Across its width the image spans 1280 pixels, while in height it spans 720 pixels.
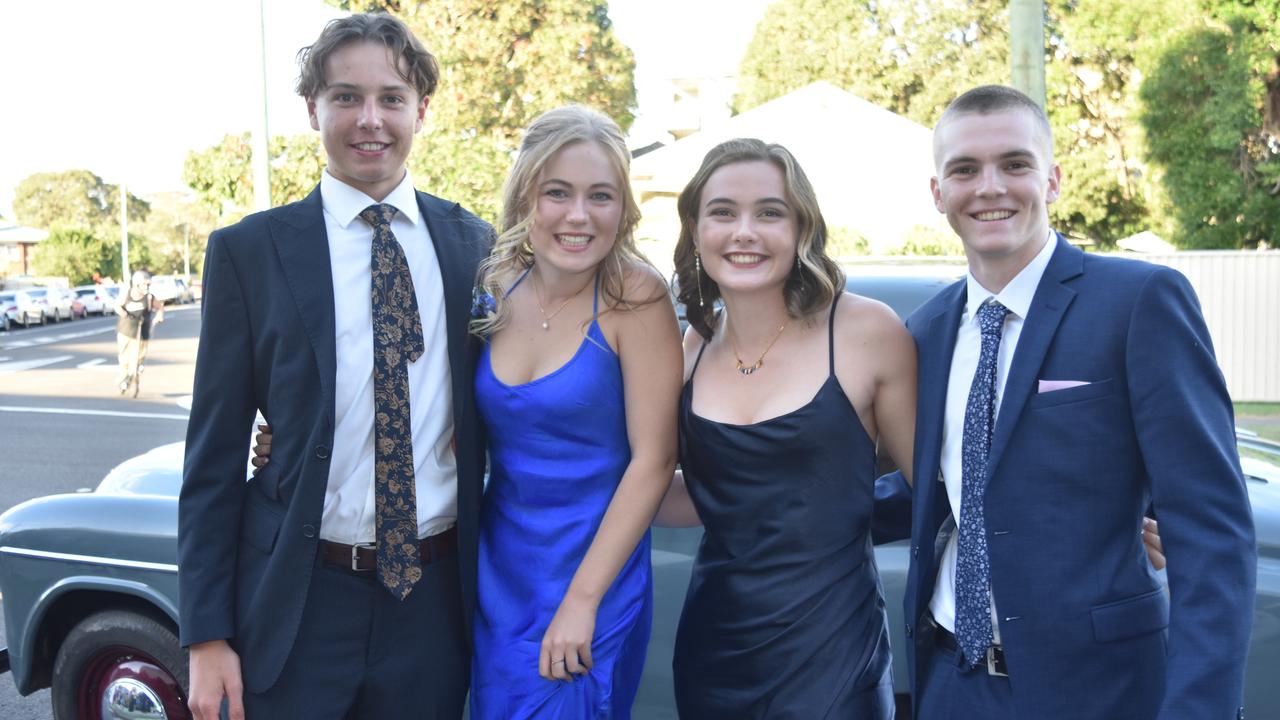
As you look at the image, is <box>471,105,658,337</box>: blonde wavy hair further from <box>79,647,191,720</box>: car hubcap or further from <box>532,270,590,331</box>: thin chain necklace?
<box>79,647,191,720</box>: car hubcap

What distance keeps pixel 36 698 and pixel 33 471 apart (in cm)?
619

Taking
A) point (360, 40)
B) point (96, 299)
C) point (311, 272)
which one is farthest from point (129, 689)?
point (96, 299)

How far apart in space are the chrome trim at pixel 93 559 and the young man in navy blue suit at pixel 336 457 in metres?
1.18

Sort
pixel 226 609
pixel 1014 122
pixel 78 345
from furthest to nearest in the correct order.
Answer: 1. pixel 78 345
2. pixel 226 609
3. pixel 1014 122

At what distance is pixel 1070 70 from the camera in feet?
76.3

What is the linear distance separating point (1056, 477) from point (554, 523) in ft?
3.68

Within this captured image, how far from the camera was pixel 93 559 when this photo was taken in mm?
3693

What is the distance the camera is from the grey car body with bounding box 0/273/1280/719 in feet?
11.0

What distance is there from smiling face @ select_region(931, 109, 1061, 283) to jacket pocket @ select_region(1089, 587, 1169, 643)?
697 mm

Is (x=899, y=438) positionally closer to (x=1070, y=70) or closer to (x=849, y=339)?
(x=849, y=339)

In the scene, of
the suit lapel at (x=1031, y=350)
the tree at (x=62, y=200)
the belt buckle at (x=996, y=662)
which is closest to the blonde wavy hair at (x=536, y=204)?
the suit lapel at (x=1031, y=350)

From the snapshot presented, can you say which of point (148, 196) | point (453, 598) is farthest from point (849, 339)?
point (148, 196)

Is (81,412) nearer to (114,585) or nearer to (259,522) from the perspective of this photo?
(114,585)

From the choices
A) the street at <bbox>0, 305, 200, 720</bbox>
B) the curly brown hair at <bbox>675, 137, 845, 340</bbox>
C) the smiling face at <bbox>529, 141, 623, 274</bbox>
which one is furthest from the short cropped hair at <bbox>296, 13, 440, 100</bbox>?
Answer: the street at <bbox>0, 305, 200, 720</bbox>
